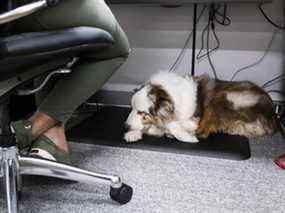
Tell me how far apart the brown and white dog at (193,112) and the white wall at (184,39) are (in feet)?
1.34

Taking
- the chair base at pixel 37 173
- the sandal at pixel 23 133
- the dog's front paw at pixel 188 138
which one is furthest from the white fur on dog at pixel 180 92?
the sandal at pixel 23 133

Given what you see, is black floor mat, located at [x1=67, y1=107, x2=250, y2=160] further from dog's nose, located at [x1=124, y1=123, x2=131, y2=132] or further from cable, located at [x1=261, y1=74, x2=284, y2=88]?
cable, located at [x1=261, y1=74, x2=284, y2=88]

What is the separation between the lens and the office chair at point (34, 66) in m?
0.67

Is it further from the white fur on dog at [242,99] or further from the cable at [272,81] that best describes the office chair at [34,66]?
the cable at [272,81]

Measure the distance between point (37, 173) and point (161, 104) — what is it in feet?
2.64

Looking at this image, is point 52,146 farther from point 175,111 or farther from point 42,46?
point 175,111

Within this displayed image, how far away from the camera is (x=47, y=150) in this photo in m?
1.12

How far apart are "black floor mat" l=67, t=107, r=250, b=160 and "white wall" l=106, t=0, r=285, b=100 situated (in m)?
0.54

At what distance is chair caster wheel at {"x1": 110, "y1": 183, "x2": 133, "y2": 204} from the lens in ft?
3.51

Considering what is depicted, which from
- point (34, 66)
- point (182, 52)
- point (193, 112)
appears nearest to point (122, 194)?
point (34, 66)

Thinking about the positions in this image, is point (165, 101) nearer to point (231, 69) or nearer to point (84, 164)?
point (84, 164)

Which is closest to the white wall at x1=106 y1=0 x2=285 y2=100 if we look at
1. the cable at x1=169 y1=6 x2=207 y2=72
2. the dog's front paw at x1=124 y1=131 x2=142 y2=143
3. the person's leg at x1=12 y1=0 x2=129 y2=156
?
the cable at x1=169 y1=6 x2=207 y2=72

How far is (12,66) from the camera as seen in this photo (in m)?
0.70

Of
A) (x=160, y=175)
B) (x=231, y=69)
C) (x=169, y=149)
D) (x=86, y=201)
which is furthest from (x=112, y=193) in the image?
(x=231, y=69)
